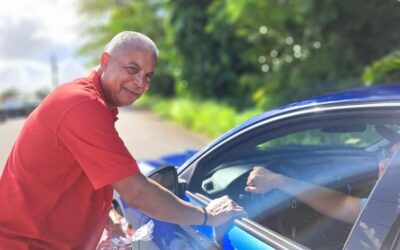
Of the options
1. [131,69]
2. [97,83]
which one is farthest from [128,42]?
[97,83]

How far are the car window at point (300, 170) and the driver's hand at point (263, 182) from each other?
0.10 ft

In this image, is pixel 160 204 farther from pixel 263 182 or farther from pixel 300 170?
pixel 300 170

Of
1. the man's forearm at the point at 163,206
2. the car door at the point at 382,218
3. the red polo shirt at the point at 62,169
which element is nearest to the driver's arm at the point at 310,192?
the man's forearm at the point at 163,206

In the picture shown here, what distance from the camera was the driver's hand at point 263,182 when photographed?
96.7 inches

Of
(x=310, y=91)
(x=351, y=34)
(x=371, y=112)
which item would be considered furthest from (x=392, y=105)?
(x=351, y=34)

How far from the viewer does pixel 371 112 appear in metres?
1.81

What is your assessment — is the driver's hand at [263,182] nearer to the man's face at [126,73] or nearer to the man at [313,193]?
the man at [313,193]

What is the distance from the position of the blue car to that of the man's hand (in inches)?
1.9

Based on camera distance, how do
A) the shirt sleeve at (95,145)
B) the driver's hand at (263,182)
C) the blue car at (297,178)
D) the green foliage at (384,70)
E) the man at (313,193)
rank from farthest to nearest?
the green foliage at (384,70), the driver's hand at (263,182), the man at (313,193), the shirt sleeve at (95,145), the blue car at (297,178)

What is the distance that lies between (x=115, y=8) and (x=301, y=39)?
114ft

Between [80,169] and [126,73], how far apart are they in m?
0.45

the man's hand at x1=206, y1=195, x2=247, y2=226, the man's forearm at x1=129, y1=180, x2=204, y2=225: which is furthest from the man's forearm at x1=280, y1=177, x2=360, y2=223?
the man's forearm at x1=129, y1=180, x2=204, y2=225

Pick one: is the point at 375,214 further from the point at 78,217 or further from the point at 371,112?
the point at 78,217

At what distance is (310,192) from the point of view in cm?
247
